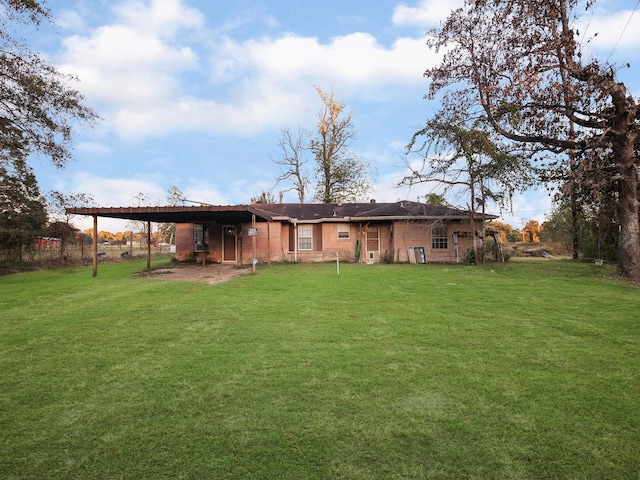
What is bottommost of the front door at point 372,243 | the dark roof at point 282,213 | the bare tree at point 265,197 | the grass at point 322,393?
the grass at point 322,393

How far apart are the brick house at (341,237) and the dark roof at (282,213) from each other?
0.07 metres

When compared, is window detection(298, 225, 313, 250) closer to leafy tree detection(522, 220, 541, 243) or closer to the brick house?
the brick house

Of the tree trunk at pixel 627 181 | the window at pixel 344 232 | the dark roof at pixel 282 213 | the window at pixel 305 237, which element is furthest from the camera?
the window at pixel 305 237

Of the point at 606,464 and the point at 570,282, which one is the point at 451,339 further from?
the point at 570,282

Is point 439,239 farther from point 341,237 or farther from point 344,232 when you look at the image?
point 341,237

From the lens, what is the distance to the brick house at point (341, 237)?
18703 mm

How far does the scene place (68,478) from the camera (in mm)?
2211

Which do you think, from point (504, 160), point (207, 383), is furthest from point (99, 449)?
point (504, 160)

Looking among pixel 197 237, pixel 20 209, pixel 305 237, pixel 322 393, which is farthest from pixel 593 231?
pixel 20 209

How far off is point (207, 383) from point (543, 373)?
3.60 metres

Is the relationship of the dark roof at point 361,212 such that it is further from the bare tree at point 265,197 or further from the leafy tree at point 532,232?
the leafy tree at point 532,232

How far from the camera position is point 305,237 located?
19.9m

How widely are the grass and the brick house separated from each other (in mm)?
11755

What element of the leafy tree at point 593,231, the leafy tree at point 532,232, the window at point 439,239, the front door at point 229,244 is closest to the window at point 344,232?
the window at point 439,239
